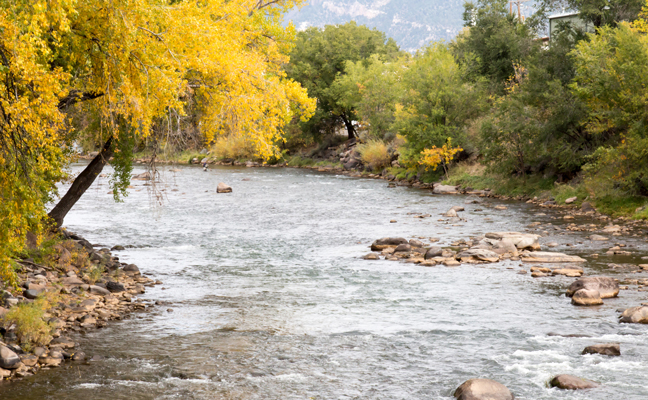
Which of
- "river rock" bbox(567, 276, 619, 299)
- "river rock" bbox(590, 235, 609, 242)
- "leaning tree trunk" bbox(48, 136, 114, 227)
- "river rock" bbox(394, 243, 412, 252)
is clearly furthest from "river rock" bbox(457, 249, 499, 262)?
"leaning tree trunk" bbox(48, 136, 114, 227)

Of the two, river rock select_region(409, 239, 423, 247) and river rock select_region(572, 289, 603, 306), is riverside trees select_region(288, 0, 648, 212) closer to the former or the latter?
river rock select_region(409, 239, 423, 247)

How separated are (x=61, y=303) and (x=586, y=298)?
476 inches

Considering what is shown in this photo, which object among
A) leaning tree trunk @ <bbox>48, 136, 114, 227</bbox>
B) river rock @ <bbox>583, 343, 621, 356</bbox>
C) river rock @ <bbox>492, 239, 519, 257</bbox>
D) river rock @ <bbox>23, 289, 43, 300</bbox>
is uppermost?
leaning tree trunk @ <bbox>48, 136, 114, 227</bbox>

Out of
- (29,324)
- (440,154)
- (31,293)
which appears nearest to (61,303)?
(31,293)

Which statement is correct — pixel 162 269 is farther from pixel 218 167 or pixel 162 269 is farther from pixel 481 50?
pixel 218 167

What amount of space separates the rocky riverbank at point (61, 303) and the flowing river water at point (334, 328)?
0.43 m

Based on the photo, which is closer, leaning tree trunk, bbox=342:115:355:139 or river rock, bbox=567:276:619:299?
river rock, bbox=567:276:619:299

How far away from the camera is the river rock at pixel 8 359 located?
10.5 m

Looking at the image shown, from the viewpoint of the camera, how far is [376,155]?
56.2 metres

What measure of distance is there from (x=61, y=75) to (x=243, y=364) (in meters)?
5.78

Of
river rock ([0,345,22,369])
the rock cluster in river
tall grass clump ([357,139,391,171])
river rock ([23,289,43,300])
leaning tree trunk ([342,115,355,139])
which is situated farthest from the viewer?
leaning tree trunk ([342,115,355,139])

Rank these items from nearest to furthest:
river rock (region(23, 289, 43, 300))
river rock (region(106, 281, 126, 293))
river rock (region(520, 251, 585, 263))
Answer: river rock (region(23, 289, 43, 300)) → river rock (region(106, 281, 126, 293)) → river rock (region(520, 251, 585, 263))

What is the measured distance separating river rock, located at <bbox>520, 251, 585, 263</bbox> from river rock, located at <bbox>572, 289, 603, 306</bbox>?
454 cm

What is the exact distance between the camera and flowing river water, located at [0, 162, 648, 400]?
10.4m
